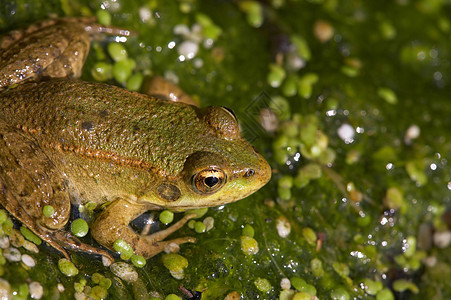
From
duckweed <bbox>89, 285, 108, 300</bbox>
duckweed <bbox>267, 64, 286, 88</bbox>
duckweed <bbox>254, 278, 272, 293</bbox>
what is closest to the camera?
duckweed <bbox>89, 285, 108, 300</bbox>

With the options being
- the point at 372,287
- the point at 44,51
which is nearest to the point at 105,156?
the point at 44,51

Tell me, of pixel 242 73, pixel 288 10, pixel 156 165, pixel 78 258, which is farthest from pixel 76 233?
pixel 288 10

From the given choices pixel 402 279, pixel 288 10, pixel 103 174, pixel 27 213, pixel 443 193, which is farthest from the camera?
pixel 288 10

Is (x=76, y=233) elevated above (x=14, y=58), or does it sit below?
below

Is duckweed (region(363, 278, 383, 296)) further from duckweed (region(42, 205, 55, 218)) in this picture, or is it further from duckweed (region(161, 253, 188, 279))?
duckweed (region(42, 205, 55, 218))

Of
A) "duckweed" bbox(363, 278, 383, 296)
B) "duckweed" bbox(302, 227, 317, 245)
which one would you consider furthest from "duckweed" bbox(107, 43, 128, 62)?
"duckweed" bbox(363, 278, 383, 296)

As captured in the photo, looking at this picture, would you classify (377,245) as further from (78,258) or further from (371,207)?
(78,258)

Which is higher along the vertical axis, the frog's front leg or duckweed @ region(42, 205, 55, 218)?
duckweed @ region(42, 205, 55, 218)

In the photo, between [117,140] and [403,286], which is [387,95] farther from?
[117,140]
